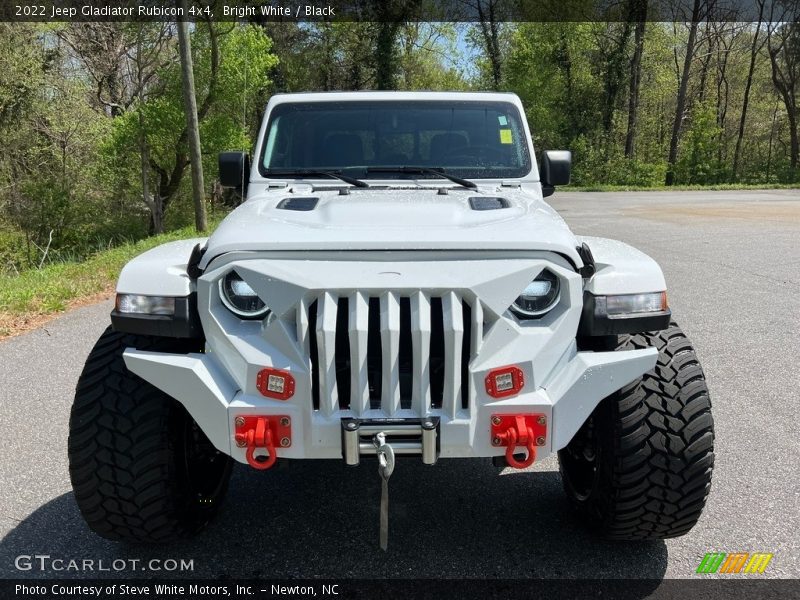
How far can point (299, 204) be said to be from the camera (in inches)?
114

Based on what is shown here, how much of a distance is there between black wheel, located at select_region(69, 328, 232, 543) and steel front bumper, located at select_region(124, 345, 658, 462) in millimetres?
269

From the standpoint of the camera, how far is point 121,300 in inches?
98.4

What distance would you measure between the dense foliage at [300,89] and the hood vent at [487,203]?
12.1 m

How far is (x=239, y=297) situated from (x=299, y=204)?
0.71m

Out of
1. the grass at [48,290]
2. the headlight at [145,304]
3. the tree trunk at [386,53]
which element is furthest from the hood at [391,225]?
the tree trunk at [386,53]

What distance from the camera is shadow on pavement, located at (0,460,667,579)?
Answer: 2.63m

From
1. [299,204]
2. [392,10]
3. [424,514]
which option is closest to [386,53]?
[392,10]

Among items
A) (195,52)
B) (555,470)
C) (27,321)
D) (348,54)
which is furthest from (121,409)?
(348,54)

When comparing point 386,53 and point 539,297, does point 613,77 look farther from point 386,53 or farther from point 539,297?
point 539,297

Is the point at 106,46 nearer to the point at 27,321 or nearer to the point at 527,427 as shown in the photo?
the point at 27,321

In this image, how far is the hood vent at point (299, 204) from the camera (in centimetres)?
282

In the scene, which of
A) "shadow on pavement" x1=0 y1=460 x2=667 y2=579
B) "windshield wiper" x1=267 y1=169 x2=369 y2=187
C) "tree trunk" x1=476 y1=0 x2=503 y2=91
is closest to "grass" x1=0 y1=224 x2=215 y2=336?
"windshield wiper" x1=267 y1=169 x2=369 y2=187

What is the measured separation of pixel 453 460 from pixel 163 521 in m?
1.55

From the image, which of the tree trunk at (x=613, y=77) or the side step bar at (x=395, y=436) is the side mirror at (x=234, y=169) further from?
the tree trunk at (x=613, y=77)
